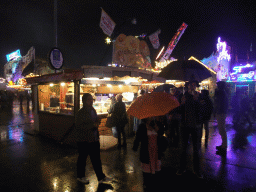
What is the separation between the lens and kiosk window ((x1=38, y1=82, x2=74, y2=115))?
27.7 feet

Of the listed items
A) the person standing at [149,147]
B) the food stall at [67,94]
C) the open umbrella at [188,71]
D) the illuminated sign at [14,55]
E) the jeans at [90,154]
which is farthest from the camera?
the illuminated sign at [14,55]

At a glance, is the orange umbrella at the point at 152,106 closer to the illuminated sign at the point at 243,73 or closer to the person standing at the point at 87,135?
the person standing at the point at 87,135

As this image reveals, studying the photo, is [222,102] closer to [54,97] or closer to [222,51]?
[54,97]

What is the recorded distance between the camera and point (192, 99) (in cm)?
397

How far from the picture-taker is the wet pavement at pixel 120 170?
3848 mm

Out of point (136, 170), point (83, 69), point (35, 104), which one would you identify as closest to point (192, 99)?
point (136, 170)

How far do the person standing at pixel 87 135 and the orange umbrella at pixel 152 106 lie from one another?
3.54 ft

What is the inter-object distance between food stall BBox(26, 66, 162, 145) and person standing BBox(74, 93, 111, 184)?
244cm

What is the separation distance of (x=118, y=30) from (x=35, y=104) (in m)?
6.33

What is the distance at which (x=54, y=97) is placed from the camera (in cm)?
876

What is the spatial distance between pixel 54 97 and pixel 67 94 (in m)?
0.63

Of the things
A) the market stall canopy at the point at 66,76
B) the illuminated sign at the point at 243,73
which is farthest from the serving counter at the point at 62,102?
the illuminated sign at the point at 243,73

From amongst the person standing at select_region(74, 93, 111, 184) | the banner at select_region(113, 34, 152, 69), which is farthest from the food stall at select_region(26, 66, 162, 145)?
the person standing at select_region(74, 93, 111, 184)

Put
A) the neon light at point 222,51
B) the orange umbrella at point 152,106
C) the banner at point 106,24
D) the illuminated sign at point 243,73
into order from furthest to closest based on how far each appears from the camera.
Answer: 1. the neon light at point 222,51
2. the illuminated sign at point 243,73
3. the banner at point 106,24
4. the orange umbrella at point 152,106
